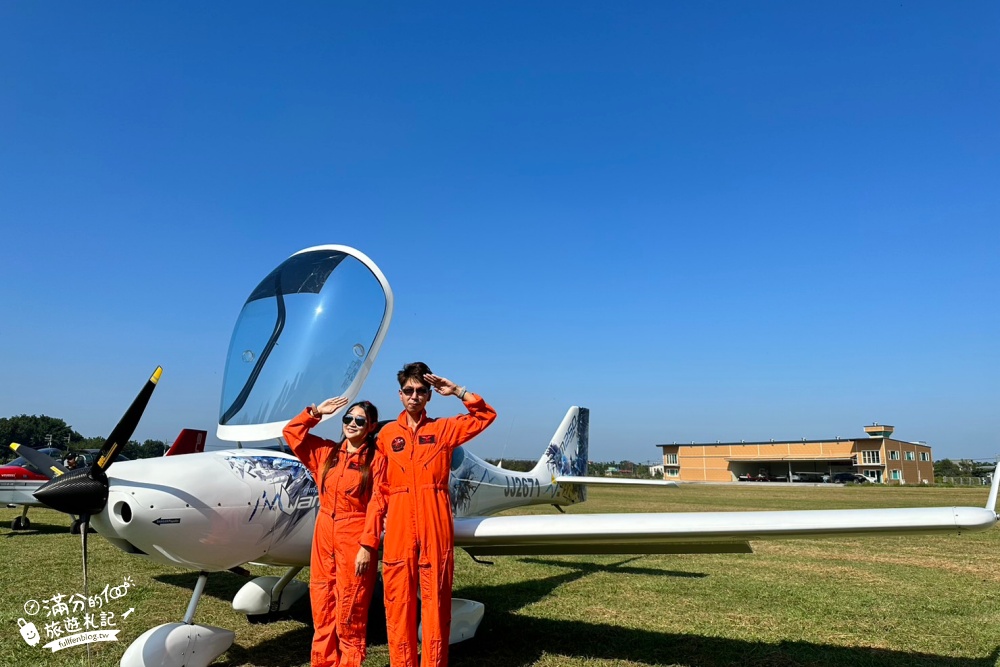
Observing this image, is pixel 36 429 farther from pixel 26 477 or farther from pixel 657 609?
pixel 657 609

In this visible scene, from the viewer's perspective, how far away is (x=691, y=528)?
4.34 meters

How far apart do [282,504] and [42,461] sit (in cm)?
165

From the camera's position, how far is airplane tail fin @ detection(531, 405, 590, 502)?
1004cm

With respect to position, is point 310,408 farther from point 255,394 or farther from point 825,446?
point 825,446

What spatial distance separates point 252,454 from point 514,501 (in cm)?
428

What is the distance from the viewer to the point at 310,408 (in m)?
4.28

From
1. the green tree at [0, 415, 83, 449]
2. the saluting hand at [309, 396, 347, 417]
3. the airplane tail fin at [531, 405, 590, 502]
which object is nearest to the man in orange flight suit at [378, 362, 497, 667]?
the saluting hand at [309, 396, 347, 417]

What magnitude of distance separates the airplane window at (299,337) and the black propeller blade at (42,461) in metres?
1.08

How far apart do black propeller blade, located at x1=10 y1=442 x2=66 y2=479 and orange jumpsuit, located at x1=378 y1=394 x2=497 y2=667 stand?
2.19 metres

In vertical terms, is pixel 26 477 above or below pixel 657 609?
above

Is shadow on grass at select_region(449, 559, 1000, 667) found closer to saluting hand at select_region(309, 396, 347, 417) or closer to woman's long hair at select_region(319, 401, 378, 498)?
woman's long hair at select_region(319, 401, 378, 498)

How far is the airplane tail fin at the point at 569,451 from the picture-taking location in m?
10.0

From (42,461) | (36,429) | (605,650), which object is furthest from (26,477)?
(36,429)

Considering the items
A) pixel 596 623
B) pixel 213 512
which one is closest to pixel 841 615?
pixel 596 623
